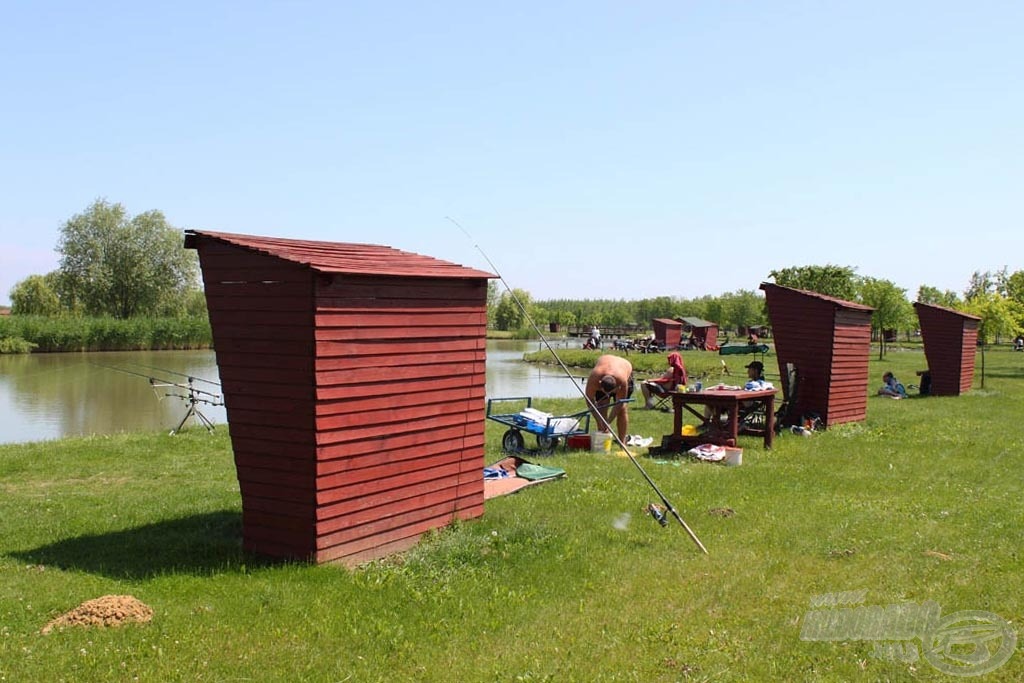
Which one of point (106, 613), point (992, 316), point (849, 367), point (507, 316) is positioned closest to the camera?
point (106, 613)

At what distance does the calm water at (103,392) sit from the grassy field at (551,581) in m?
5.57

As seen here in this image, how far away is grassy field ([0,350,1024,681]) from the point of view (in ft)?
16.0

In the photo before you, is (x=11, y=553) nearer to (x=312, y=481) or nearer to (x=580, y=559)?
(x=312, y=481)

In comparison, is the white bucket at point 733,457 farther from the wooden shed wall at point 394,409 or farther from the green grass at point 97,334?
the green grass at point 97,334

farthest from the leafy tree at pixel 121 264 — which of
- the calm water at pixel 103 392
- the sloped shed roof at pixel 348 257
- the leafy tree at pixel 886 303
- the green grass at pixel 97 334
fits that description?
the sloped shed roof at pixel 348 257

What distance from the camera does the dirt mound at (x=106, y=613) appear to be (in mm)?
5184

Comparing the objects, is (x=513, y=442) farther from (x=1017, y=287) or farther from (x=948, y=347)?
(x=1017, y=287)

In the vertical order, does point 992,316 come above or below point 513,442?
above

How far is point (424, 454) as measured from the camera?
24.7 ft

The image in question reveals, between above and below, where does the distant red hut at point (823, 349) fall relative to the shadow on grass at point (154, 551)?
above

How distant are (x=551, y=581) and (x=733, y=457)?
19.7 feet

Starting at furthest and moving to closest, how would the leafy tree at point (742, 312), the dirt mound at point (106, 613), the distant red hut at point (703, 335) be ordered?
the leafy tree at point (742, 312), the distant red hut at point (703, 335), the dirt mound at point (106, 613)

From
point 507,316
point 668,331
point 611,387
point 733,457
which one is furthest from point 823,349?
point 507,316

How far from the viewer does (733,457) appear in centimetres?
1162
